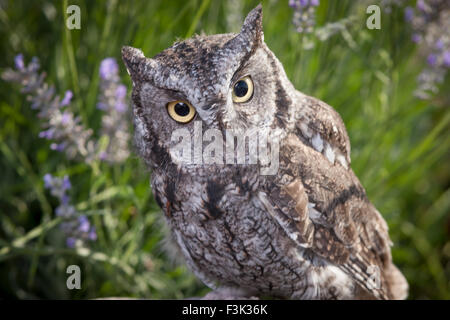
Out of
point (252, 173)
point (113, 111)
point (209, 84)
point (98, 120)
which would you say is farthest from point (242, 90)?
point (98, 120)

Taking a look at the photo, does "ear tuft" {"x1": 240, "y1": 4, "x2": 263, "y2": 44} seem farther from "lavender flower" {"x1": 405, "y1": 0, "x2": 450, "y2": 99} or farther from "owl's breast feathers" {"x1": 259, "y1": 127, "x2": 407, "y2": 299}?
"lavender flower" {"x1": 405, "y1": 0, "x2": 450, "y2": 99}

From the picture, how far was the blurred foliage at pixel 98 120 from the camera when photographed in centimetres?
Answer: 110

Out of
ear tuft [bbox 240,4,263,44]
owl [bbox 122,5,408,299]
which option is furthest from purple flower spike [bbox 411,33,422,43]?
ear tuft [bbox 240,4,263,44]

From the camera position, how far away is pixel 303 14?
0.90 meters

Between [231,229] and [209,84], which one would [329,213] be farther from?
[209,84]

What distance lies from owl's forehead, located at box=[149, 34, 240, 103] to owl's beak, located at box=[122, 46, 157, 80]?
2 centimetres

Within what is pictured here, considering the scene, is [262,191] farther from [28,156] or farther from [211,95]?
[28,156]

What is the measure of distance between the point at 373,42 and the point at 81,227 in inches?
39.4

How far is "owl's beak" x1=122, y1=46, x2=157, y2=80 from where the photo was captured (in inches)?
29.8

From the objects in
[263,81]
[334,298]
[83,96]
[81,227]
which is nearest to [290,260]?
[334,298]

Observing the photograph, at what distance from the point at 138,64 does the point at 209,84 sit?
0.16 m

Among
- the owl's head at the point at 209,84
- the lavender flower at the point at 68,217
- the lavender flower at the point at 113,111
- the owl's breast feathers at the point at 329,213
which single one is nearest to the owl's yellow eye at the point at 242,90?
the owl's head at the point at 209,84

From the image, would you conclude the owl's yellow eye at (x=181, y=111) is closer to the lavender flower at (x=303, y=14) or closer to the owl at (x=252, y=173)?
the owl at (x=252, y=173)

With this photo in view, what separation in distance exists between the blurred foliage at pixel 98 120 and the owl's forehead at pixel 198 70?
241 mm
